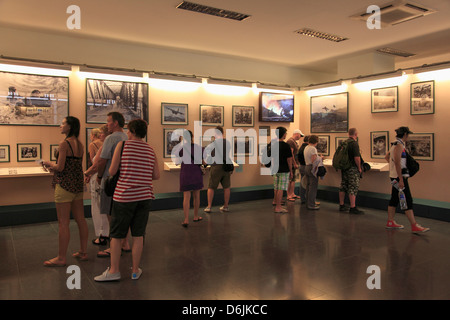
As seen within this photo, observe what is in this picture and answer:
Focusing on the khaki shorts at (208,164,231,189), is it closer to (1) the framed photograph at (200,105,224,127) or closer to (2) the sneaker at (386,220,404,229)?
(1) the framed photograph at (200,105,224,127)

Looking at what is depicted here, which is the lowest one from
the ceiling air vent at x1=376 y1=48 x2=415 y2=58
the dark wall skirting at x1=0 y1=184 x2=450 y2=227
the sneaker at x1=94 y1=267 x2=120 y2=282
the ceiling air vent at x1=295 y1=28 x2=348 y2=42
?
the sneaker at x1=94 y1=267 x2=120 y2=282

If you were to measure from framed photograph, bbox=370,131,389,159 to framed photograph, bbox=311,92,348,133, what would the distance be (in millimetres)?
923

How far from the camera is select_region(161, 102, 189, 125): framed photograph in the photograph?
8.87 metres

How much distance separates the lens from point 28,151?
7.30m

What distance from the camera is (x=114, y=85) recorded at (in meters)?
8.15

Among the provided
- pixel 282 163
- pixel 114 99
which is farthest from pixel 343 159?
pixel 114 99

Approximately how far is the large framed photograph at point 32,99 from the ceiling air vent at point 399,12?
628 centimetres

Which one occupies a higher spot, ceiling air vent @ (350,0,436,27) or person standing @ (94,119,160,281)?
ceiling air vent @ (350,0,436,27)

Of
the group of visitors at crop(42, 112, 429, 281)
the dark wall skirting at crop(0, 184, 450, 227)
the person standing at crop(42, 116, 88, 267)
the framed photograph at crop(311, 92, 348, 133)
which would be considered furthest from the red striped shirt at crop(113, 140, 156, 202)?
the framed photograph at crop(311, 92, 348, 133)

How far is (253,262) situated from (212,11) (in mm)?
4590

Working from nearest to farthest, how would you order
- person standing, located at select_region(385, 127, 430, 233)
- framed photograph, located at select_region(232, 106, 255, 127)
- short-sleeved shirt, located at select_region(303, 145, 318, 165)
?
person standing, located at select_region(385, 127, 430, 233)
short-sleeved shirt, located at select_region(303, 145, 318, 165)
framed photograph, located at select_region(232, 106, 255, 127)
